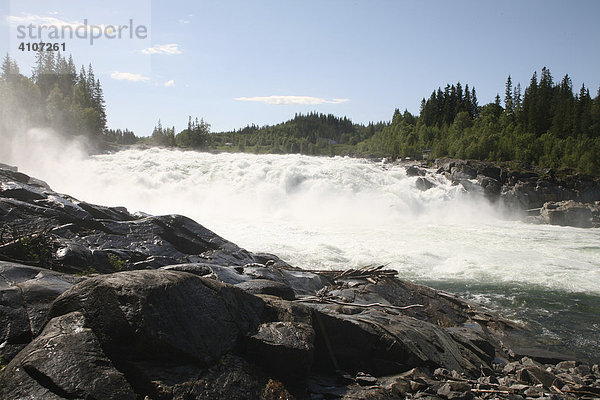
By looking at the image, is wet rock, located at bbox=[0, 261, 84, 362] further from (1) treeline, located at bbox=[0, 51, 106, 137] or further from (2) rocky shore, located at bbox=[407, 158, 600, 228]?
(1) treeline, located at bbox=[0, 51, 106, 137]

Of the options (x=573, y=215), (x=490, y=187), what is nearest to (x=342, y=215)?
(x=490, y=187)

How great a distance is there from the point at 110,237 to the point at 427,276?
35.4 feet

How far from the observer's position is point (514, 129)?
2530 inches

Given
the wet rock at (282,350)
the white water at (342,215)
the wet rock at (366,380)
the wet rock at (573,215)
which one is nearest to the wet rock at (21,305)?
the wet rock at (282,350)

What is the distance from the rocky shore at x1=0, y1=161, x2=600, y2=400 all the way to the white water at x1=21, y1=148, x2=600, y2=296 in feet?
18.9

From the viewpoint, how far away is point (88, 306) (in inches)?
163

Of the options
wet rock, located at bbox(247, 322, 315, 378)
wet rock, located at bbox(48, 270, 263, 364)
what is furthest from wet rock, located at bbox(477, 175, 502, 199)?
wet rock, located at bbox(48, 270, 263, 364)

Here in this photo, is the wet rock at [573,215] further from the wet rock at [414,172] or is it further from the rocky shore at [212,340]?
the rocky shore at [212,340]

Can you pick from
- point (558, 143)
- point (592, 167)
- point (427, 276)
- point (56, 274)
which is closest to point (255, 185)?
point (427, 276)

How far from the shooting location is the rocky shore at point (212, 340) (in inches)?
149

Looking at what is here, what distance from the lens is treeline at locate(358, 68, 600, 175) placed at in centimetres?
5022

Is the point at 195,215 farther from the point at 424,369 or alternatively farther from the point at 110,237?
the point at 424,369

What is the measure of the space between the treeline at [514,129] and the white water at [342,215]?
58.7 ft

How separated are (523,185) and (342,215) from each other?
20882 millimetres
